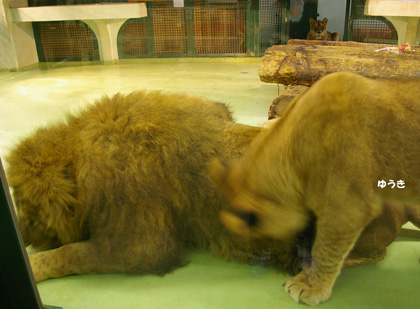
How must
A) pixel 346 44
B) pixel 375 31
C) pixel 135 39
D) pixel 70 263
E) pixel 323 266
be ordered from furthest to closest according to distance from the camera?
pixel 70 263, pixel 135 39, pixel 323 266, pixel 346 44, pixel 375 31

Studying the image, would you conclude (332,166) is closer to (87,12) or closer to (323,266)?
(323,266)

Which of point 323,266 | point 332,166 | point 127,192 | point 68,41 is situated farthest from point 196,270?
point 68,41

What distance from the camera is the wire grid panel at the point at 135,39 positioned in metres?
1.73

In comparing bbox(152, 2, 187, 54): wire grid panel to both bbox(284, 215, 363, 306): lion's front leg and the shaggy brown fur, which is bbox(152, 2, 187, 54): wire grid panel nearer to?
the shaggy brown fur

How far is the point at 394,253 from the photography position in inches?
71.4

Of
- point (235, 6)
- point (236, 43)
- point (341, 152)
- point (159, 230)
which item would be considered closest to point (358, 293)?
point (341, 152)

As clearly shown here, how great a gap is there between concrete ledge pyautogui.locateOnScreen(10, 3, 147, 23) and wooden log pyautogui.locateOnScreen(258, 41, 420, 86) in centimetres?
59

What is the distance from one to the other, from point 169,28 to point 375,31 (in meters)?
0.81

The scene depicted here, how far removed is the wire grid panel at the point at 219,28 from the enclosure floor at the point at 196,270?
0.09 m

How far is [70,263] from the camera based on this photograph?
1876 mm

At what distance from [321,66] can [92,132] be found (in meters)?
1.07

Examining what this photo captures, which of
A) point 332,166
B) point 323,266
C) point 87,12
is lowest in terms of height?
point 323,266

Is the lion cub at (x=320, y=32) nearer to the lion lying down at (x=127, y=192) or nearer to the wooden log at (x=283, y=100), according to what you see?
the wooden log at (x=283, y=100)

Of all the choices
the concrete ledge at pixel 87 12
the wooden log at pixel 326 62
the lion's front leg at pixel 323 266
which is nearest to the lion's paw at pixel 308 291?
the lion's front leg at pixel 323 266
